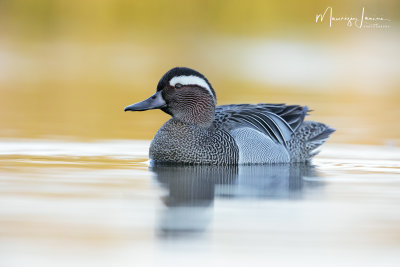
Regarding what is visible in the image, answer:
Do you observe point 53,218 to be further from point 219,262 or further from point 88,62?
point 88,62

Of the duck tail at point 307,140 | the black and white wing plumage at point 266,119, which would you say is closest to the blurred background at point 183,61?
the duck tail at point 307,140

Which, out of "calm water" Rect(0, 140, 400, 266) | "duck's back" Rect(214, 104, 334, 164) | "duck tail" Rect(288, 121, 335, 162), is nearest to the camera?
"calm water" Rect(0, 140, 400, 266)

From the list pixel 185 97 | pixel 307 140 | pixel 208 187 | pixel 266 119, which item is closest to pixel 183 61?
pixel 307 140

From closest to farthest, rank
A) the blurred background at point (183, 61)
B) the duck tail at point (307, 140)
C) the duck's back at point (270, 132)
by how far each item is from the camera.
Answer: the duck's back at point (270, 132)
the duck tail at point (307, 140)
the blurred background at point (183, 61)

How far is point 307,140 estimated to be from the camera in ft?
38.4

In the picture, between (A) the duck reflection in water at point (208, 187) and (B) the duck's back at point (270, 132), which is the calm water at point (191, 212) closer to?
(A) the duck reflection in water at point (208, 187)

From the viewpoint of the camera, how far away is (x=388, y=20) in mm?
35000

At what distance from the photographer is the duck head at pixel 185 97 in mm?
10812

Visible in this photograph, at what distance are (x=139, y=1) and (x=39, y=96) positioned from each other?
23187mm

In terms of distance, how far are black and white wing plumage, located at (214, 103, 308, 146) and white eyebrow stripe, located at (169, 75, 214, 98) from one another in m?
0.35

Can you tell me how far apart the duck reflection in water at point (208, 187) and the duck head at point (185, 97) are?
27.4 inches

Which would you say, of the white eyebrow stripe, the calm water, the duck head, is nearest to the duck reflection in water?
the calm water

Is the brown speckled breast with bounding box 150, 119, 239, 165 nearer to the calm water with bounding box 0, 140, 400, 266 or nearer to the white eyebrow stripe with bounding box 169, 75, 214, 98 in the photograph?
the calm water with bounding box 0, 140, 400, 266

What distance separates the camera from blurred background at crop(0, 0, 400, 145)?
1496 cm
